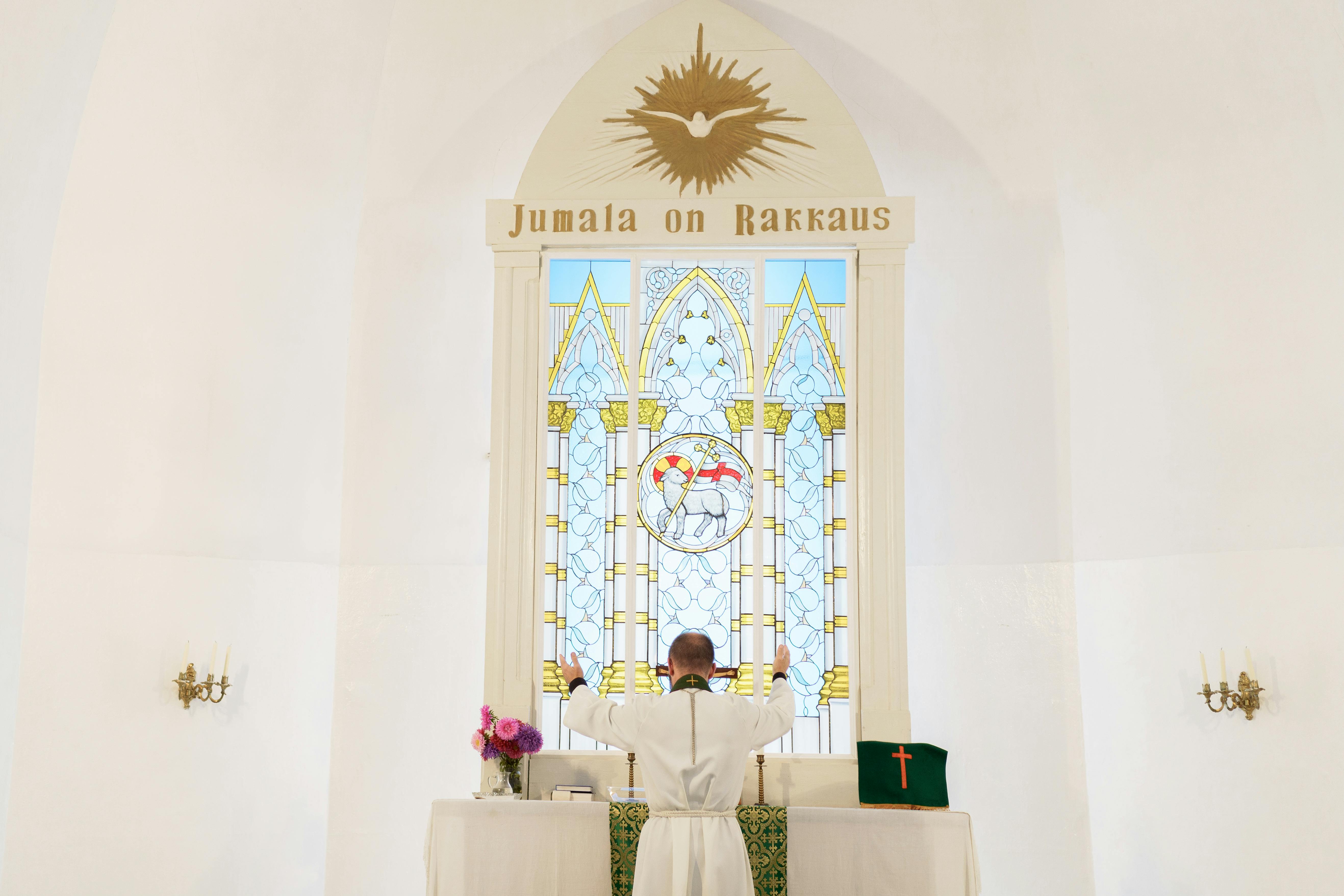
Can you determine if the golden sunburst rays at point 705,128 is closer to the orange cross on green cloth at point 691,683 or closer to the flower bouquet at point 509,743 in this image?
the orange cross on green cloth at point 691,683

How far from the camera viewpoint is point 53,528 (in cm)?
484

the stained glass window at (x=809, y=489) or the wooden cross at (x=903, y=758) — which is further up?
the stained glass window at (x=809, y=489)

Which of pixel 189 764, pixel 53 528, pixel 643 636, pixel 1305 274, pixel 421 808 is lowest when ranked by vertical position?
pixel 421 808

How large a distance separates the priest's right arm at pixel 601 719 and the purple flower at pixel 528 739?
0.50 meters

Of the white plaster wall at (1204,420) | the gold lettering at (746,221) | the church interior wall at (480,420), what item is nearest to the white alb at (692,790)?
the church interior wall at (480,420)

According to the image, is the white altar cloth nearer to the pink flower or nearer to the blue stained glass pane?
the pink flower

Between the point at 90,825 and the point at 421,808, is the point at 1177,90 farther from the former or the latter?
the point at 90,825

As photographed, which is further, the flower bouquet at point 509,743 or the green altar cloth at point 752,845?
the flower bouquet at point 509,743

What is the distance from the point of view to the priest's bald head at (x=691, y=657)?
4926 mm

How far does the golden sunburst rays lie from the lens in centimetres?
631

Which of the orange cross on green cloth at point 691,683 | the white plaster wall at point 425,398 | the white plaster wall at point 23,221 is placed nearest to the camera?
the white plaster wall at point 23,221

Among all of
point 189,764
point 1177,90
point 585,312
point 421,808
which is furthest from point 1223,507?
point 189,764

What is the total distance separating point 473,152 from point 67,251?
9.18 ft

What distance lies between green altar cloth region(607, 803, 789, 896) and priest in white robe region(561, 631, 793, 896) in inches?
4.7
